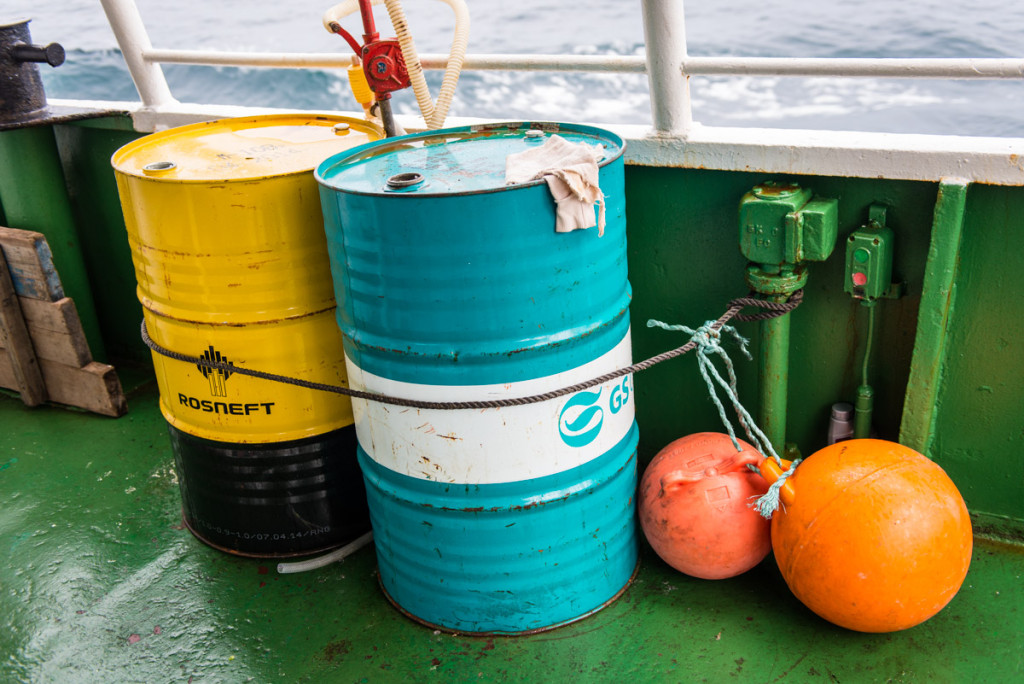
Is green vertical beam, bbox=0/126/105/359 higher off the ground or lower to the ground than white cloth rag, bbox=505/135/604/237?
lower

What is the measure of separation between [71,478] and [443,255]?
7.60 feet

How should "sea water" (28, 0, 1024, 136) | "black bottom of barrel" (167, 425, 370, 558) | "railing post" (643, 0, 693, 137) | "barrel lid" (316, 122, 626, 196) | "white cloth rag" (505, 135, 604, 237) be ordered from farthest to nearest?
"sea water" (28, 0, 1024, 136), "black bottom of barrel" (167, 425, 370, 558), "railing post" (643, 0, 693, 137), "barrel lid" (316, 122, 626, 196), "white cloth rag" (505, 135, 604, 237)

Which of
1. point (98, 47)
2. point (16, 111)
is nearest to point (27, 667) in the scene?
point (16, 111)

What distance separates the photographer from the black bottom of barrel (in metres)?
2.84

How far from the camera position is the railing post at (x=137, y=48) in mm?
3705

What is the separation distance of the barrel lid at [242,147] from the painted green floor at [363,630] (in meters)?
1.35

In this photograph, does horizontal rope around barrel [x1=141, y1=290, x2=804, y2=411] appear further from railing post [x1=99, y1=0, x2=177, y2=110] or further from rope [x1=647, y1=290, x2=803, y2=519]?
railing post [x1=99, y1=0, x2=177, y2=110]

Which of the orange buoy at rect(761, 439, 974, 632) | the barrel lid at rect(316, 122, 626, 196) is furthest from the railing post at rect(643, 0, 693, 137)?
the orange buoy at rect(761, 439, 974, 632)

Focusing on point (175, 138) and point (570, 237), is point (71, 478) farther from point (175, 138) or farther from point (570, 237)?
point (570, 237)

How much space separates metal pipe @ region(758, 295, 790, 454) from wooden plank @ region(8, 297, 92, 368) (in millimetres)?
2963

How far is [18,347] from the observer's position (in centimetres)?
396

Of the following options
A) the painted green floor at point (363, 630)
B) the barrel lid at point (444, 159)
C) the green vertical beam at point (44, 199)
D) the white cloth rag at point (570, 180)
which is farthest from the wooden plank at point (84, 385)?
the white cloth rag at point (570, 180)

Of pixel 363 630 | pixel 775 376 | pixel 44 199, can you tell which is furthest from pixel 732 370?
pixel 44 199

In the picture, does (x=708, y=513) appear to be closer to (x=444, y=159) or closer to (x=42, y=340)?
(x=444, y=159)
